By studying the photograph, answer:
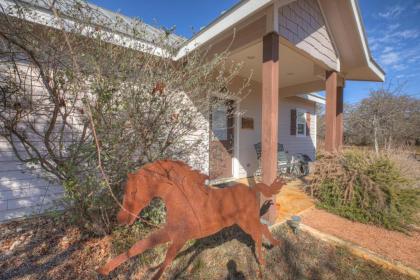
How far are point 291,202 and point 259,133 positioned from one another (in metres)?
2.77

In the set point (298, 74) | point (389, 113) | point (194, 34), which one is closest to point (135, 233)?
point (194, 34)

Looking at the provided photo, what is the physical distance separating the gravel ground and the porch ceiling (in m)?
2.47

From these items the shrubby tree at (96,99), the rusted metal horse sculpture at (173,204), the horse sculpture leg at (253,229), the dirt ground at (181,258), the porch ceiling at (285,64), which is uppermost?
the porch ceiling at (285,64)

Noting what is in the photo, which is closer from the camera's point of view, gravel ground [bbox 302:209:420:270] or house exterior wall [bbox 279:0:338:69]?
gravel ground [bbox 302:209:420:270]

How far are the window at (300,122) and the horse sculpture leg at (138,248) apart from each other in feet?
24.5

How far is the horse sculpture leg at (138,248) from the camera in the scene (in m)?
1.40

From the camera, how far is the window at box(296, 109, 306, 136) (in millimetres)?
7816

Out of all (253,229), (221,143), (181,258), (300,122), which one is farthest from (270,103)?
(300,122)

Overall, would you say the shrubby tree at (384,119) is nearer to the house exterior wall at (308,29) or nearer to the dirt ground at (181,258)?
the house exterior wall at (308,29)

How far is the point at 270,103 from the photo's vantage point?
272cm

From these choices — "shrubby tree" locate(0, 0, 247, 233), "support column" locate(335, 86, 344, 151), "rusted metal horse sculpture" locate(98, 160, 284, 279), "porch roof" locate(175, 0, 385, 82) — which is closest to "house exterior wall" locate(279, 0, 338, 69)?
"porch roof" locate(175, 0, 385, 82)

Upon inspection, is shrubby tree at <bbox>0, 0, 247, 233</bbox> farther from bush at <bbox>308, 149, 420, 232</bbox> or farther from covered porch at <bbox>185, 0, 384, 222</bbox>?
bush at <bbox>308, 149, 420, 232</bbox>

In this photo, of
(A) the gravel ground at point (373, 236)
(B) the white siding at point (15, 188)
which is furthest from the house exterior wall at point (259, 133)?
(B) the white siding at point (15, 188)

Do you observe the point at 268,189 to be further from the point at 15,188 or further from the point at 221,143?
the point at 15,188
